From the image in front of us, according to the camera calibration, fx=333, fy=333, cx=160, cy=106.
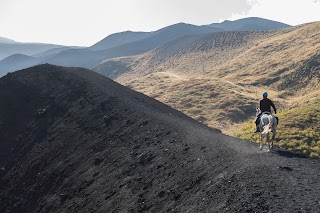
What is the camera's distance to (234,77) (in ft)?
301

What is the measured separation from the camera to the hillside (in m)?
60.3

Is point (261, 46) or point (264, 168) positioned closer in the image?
point (264, 168)

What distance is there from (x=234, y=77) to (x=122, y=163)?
7734cm

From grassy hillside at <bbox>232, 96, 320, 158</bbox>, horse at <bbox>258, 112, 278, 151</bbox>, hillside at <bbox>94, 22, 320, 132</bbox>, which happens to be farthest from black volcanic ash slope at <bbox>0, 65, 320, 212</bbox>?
hillside at <bbox>94, 22, 320, 132</bbox>

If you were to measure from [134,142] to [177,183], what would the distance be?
673 cm

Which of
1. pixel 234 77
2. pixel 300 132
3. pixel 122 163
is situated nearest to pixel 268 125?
pixel 122 163

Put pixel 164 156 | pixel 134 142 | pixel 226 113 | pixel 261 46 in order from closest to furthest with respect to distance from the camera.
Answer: pixel 164 156 < pixel 134 142 < pixel 226 113 < pixel 261 46

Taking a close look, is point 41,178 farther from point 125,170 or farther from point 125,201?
point 125,201

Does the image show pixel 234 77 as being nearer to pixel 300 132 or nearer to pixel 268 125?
pixel 300 132

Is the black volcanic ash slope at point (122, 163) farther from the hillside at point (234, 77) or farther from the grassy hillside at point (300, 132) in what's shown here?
the hillside at point (234, 77)

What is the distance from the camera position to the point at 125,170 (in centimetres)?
1781

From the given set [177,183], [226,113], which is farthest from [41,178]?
[226,113]

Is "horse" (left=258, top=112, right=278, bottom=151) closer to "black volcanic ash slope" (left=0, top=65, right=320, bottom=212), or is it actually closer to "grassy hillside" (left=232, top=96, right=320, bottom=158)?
"black volcanic ash slope" (left=0, top=65, right=320, bottom=212)

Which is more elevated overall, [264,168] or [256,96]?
[264,168]
